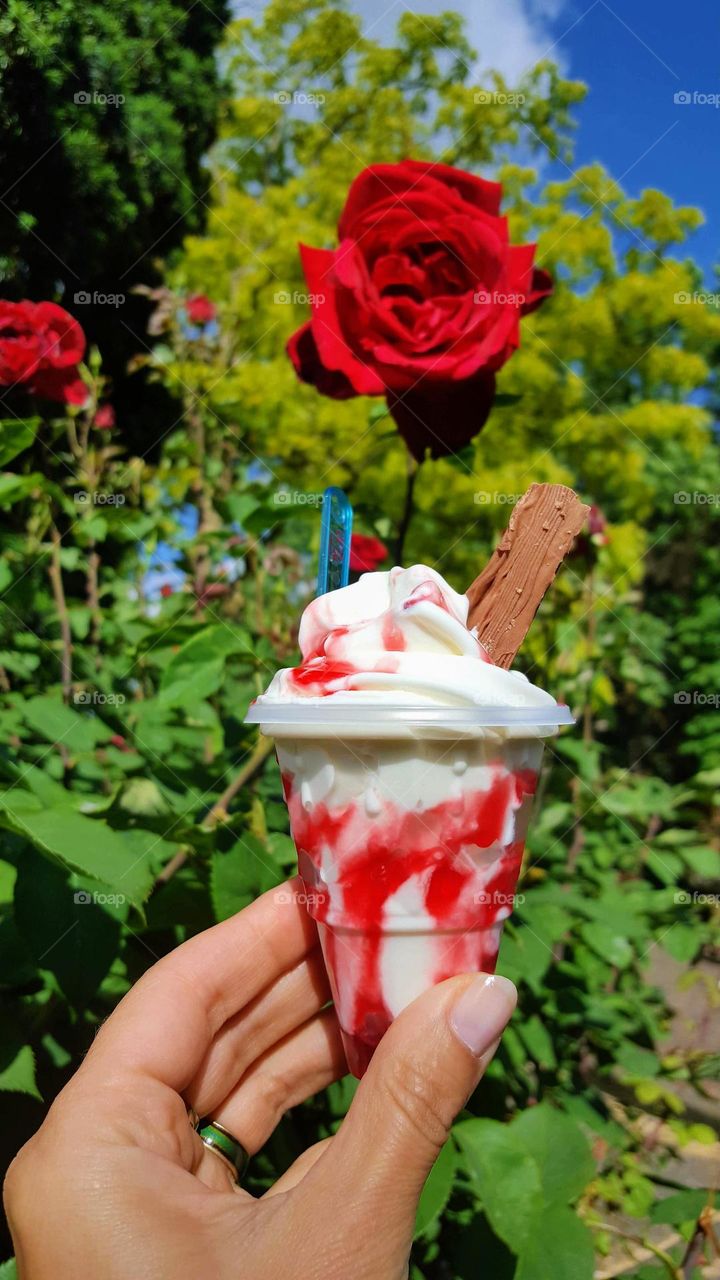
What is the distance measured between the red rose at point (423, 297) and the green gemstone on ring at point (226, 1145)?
3.13 feet

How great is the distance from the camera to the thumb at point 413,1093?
76 cm

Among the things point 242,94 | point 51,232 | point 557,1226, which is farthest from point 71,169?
point 557,1226

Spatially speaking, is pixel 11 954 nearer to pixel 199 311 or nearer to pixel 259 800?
pixel 259 800

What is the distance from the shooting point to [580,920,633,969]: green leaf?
4.76ft

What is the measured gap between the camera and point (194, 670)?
1362 mm

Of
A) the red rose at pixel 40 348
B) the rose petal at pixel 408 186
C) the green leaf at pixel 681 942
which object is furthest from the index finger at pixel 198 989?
the red rose at pixel 40 348

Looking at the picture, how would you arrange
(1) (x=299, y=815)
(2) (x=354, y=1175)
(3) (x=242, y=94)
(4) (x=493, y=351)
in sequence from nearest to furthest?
(2) (x=354, y=1175)
(1) (x=299, y=815)
(4) (x=493, y=351)
(3) (x=242, y=94)

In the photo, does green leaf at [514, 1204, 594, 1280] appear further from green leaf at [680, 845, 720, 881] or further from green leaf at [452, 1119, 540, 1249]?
green leaf at [680, 845, 720, 881]

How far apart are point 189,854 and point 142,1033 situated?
33 centimetres

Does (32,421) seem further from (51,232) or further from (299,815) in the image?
(51,232)

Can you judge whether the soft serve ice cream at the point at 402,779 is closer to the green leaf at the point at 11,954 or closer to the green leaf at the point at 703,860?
the green leaf at the point at 11,954

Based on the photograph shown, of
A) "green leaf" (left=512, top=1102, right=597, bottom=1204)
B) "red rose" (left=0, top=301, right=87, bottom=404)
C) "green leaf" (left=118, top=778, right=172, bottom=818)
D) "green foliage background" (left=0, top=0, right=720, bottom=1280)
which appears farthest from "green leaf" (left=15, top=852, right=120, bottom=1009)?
"red rose" (left=0, top=301, right=87, bottom=404)

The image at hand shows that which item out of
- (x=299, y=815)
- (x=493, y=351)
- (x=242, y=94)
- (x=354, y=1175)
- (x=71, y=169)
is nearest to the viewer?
(x=354, y=1175)

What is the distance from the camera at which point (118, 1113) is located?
32.3 inches
